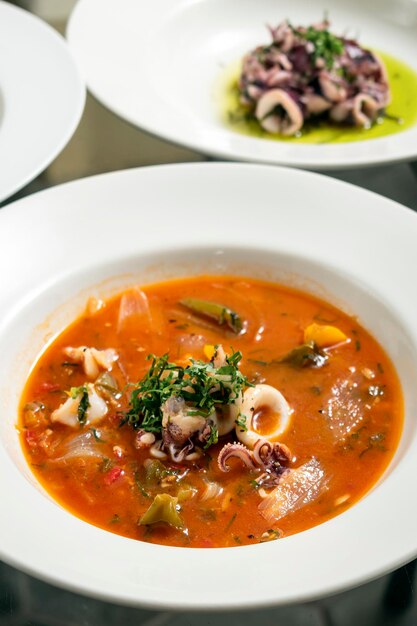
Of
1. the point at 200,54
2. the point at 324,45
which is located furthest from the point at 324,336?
the point at 200,54

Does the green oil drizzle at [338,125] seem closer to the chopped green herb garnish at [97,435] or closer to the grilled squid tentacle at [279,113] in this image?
the grilled squid tentacle at [279,113]

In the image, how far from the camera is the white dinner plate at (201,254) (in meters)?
1.98

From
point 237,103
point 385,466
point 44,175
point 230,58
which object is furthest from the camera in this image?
point 230,58

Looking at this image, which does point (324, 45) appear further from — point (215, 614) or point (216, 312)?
point (215, 614)

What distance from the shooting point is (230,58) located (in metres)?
4.14

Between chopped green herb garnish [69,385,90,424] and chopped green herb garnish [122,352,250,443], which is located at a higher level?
chopped green herb garnish [122,352,250,443]

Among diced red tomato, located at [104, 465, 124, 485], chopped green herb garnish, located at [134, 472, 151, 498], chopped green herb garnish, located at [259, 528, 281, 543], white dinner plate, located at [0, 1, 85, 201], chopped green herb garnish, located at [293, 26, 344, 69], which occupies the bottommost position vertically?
white dinner plate, located at [0, 1, 85, 201]

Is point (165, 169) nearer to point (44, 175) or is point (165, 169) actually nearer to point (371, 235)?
point (44, 175)

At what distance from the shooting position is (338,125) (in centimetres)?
369

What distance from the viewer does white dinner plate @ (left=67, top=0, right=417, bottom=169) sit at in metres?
3.13

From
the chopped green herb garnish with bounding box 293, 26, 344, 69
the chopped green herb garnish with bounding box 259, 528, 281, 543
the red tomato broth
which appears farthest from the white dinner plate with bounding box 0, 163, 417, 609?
the chopped green herb garnish with bounding box 293, 26, 344, 69

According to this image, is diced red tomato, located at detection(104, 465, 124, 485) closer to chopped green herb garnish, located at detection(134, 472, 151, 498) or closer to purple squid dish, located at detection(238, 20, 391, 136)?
chopped green herb garnish, located at detection(134, 472, 151, 498)

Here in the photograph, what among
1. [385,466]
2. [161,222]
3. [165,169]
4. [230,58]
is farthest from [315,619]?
[230,58]

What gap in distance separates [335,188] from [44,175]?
102 centimetres
